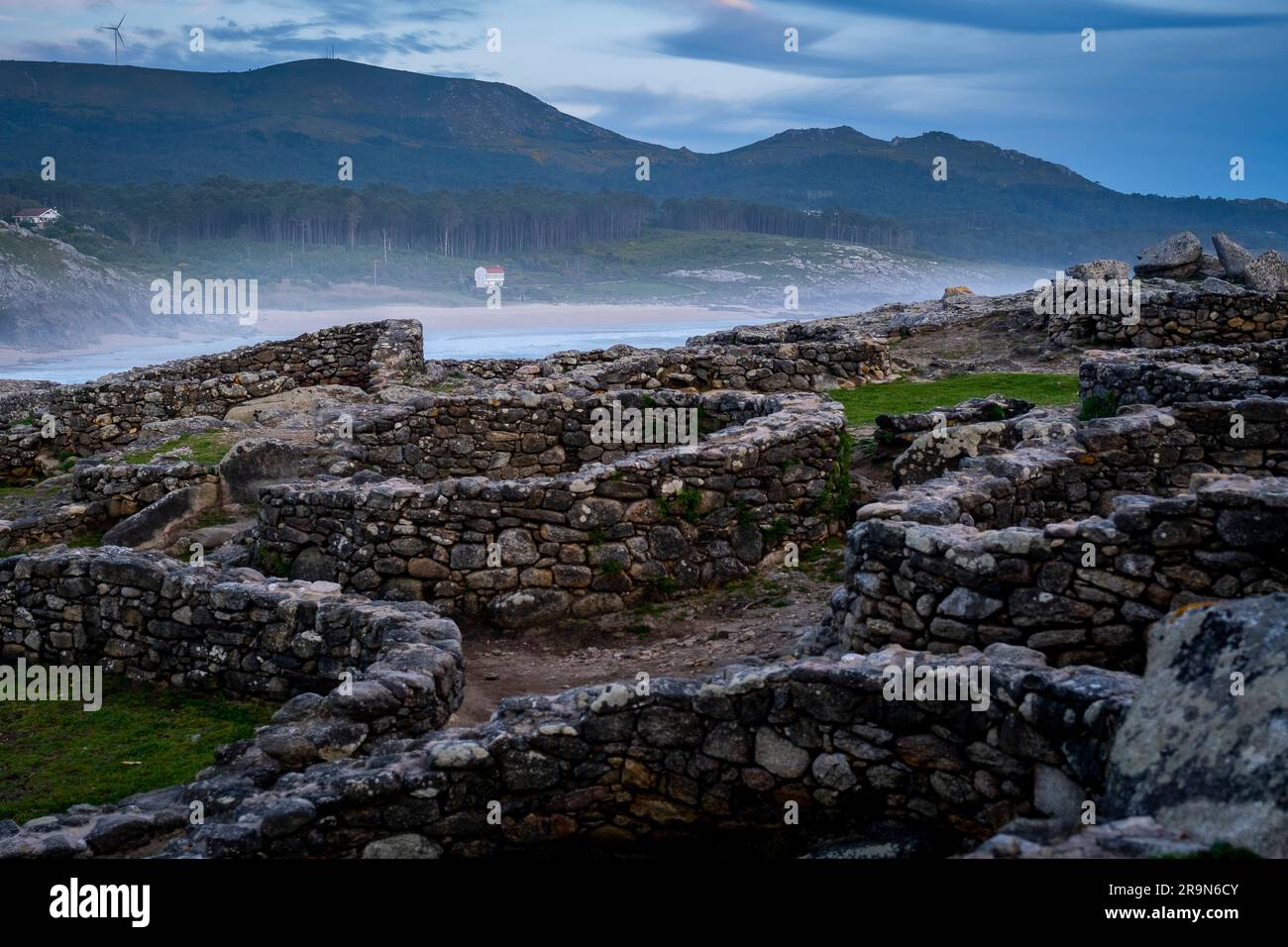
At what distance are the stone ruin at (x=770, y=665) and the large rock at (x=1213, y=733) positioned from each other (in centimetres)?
1

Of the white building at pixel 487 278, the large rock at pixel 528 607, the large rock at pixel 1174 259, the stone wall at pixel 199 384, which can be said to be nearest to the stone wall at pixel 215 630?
the large rock at pixel 528 607

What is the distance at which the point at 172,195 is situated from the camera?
163 metres

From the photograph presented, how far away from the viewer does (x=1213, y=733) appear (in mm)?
4977

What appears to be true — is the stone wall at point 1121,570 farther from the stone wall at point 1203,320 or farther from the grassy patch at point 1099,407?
the stone wall at point 1203,320

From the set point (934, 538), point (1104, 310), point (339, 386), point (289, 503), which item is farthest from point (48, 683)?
point (1104, 310)

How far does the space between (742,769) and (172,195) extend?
174m

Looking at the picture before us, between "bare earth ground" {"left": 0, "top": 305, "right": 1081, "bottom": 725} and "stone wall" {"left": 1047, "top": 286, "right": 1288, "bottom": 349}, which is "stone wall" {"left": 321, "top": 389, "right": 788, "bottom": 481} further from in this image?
"stone wall" {"left": 1047, "top": 286, "right": 1288, "bottom": 349}

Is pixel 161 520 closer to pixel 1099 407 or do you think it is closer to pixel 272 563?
pixel 272 563

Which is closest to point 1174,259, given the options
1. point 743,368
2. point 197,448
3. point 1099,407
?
point 743,368

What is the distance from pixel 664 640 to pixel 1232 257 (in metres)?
32.6

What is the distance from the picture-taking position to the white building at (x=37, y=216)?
127375mm

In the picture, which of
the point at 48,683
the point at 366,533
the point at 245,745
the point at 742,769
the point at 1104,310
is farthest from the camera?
the point at 1104,310

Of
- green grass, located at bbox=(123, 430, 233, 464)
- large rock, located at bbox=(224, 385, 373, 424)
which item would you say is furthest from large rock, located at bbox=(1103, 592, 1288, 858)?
large rock, located at bbox=(224, 385, 373, 424)
